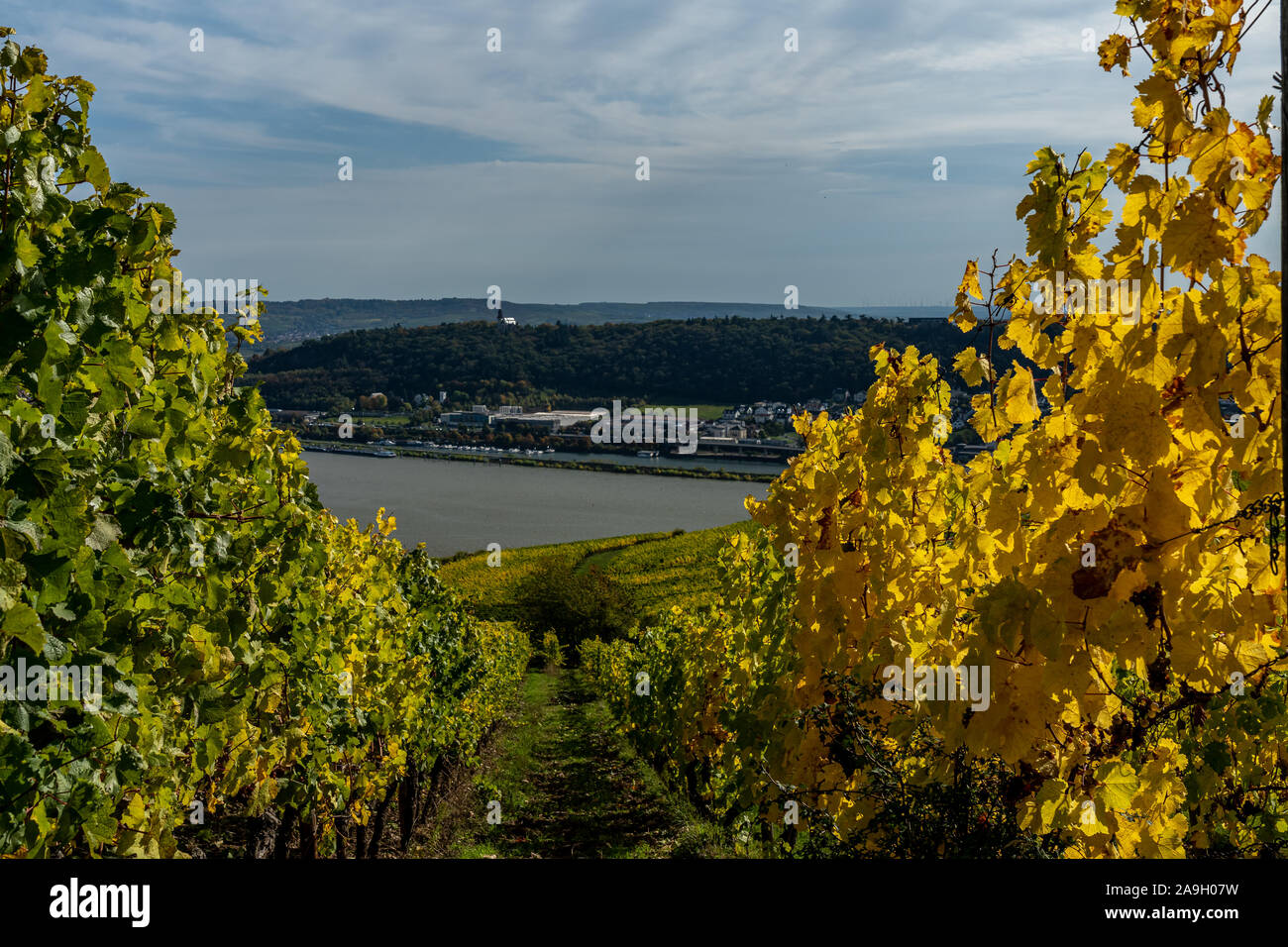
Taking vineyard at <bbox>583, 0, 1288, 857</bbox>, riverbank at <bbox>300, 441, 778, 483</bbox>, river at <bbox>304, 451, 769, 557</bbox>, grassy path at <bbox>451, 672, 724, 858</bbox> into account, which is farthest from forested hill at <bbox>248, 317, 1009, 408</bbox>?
vineyard at <bbox>583, 0, 1288, 857</bbox>

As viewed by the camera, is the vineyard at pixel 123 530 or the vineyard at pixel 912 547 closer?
the vineyard at pixel 912 547

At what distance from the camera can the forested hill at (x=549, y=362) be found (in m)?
67.0

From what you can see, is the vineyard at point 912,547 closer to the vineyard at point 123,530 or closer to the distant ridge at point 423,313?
the vineyard at point 123,530

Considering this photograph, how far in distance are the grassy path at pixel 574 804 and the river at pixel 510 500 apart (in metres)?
30.2

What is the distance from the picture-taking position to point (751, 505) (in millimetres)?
Result: 4340

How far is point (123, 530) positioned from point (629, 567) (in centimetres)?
4524

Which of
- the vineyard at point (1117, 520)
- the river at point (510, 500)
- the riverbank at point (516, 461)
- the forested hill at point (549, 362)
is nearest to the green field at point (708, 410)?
the forested hill at point (549, 362)

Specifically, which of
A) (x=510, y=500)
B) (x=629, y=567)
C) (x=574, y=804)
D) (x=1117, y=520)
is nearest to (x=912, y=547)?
(x=1117, y=520)

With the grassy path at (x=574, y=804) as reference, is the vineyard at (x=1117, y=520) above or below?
above

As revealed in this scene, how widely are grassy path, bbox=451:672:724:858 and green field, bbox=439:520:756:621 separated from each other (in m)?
13.0

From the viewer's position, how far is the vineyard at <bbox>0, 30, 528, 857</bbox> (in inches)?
Result: 78.4

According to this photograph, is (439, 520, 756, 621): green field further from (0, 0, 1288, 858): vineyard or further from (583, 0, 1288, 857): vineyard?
(583, 0, 1288, 857): vineyard

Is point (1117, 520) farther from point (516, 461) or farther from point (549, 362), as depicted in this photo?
point (549, 362)

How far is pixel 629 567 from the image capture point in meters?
47.6
